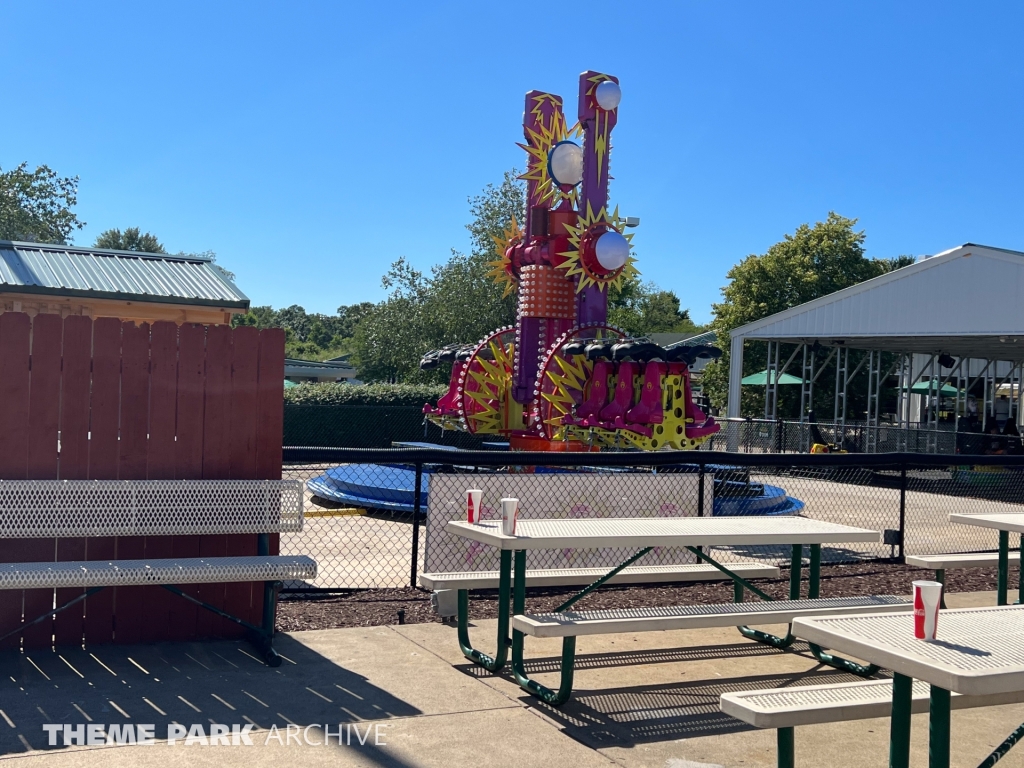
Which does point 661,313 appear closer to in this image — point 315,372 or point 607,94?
point 315,372

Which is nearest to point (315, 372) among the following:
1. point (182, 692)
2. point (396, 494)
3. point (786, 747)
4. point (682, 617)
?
point (396, 494)

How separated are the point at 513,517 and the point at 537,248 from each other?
11328 mm

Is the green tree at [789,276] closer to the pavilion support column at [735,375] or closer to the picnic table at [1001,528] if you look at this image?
the pavilion support column at [735,375]

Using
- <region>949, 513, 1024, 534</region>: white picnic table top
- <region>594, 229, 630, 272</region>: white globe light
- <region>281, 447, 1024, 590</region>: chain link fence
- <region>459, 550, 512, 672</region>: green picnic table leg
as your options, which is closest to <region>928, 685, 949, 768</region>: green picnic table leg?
<region>459, 550, 512, 672</region>: green picnic table leg

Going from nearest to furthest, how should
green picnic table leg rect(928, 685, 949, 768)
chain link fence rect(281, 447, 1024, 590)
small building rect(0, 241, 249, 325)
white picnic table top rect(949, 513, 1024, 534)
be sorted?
green picnic table leg rect(928, 685, 949, 768)
white picnic table top rect(949, 513, 1024, 534)
chain link fence rect(281, 447, 1024, 590)
small building rect(0, 241, 249, 325)

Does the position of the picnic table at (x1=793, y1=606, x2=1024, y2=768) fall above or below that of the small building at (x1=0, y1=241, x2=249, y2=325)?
below

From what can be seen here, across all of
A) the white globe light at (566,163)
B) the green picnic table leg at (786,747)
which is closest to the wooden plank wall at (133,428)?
the green picnic table leg at (786,747)

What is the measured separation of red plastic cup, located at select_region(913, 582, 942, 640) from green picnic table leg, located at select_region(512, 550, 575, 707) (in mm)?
1909

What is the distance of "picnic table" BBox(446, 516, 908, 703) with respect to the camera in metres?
5.16

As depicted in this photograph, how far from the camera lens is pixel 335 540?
11.0 metres

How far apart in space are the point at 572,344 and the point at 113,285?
6812 millimetres

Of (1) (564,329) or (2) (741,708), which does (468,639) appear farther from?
(1) (564,329)

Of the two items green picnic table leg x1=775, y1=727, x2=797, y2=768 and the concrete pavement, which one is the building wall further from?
green picnic table leg x1=775, y1=727, x2=797, y2=768

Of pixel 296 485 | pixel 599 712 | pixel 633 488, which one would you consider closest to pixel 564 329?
pixel 633 488
